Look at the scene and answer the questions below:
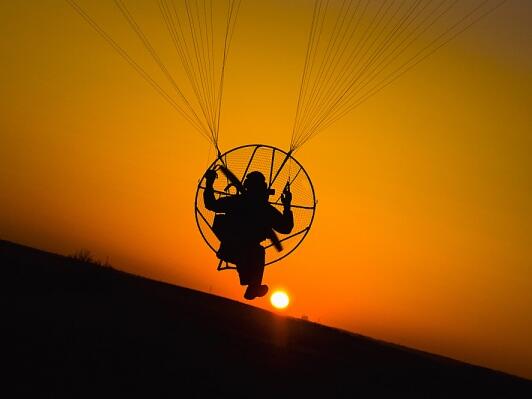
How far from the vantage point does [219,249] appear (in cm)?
1150

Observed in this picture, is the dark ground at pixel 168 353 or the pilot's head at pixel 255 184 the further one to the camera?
the pilot's head at pixel 255 184

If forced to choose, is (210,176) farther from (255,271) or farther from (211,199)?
(255,271)

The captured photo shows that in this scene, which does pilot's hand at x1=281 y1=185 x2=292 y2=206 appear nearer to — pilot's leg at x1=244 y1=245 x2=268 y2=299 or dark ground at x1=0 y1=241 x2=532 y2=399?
pilot's leg at x1=244 y1=245 x2=268 y2=299

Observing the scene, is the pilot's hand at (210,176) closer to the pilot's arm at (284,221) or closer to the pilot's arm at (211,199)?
the pilot's arm at (211,199)

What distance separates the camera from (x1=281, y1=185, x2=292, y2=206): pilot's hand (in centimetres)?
1143

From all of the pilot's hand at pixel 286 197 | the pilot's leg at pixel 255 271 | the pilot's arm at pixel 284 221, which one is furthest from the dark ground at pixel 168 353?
the pilot's hand at pixel 286 197

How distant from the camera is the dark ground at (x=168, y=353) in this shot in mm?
6156

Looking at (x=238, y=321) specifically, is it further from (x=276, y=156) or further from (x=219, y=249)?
(x=276, y=156)

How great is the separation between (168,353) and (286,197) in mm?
4788

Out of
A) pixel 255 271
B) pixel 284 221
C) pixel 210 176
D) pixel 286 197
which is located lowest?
pixel 255 271

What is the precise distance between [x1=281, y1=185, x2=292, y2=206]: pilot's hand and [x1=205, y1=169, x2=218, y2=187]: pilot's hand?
5.09ft

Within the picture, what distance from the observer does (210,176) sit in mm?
11414

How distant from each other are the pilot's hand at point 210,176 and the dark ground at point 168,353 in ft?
9.74

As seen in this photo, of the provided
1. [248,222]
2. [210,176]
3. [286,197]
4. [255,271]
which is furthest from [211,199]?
[255,271]
